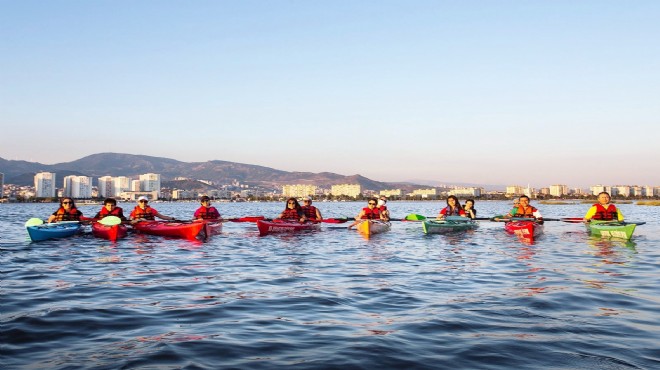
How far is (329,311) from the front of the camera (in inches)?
317

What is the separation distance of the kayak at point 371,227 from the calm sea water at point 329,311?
804cm

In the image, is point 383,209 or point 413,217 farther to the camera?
point 383,209

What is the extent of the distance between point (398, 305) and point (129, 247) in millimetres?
13526

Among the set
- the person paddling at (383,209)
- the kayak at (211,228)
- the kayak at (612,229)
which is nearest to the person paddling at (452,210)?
the person paddling at (383,209)

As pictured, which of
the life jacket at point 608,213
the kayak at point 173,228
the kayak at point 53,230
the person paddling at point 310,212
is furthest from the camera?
the person paddling at point 310,212

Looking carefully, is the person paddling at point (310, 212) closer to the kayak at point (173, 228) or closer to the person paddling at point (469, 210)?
the kayak at point (173, 228)

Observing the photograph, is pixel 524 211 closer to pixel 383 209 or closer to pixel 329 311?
pixel 383 209

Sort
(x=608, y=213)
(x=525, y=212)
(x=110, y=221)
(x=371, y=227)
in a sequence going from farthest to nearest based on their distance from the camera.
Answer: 1. (x=525, y=212)
2. (x=371, y=227)
3. (x=608, y=213)
4. (x=110, y=221)

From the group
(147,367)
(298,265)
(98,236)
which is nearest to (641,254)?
(298,265)

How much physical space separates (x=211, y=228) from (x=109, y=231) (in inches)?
187

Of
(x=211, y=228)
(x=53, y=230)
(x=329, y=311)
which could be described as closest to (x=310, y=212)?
(x=211, y=228)

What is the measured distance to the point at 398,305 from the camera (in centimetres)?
852

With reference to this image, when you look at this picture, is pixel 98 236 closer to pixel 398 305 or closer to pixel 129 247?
pixel 129 247

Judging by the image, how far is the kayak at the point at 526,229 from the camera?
22.4 meters
